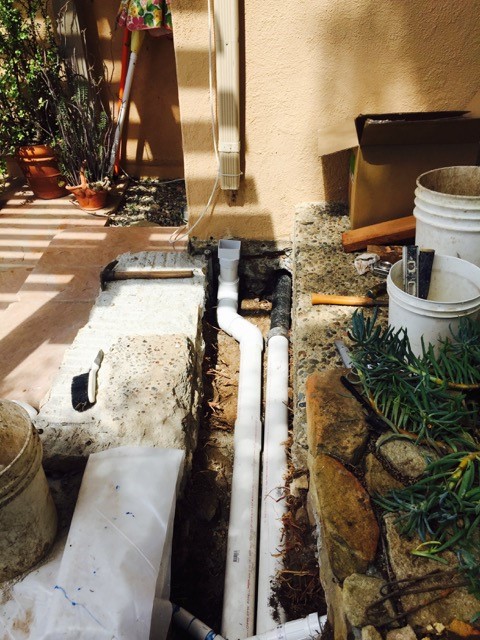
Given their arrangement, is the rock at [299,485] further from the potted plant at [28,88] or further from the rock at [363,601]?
the potted plant at [28,88]

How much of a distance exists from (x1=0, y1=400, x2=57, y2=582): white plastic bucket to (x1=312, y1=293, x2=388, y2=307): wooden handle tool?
1.46 m

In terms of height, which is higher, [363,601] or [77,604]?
[363,601]

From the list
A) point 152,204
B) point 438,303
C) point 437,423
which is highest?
point 438,303

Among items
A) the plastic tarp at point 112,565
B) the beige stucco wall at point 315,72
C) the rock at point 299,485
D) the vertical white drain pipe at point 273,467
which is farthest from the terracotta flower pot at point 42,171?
the rock at point 299,485

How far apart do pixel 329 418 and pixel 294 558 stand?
73 centimetres

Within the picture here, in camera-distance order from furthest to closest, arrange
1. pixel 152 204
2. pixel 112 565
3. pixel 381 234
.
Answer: pixel 152 204
pixel 381 234
pixel 112 565

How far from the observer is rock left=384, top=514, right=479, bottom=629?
1.14 meters

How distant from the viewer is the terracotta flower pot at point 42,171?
4.80m

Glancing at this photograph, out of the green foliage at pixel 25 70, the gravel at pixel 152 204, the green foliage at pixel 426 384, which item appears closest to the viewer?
the green foliage at pixel 426 384

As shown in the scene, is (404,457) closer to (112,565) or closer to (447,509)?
(447,509)

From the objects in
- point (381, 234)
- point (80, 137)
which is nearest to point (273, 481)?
point (381, 234)

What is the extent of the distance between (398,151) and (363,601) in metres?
2.20

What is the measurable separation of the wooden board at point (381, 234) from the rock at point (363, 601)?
1.94 meters

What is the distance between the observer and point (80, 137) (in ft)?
15.5
